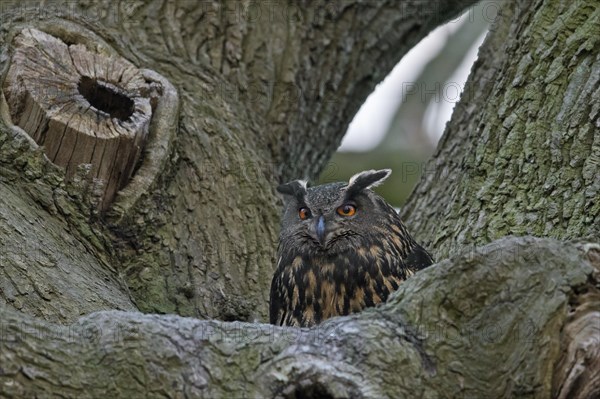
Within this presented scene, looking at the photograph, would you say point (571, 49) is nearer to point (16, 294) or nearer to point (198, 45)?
point (198, 45)

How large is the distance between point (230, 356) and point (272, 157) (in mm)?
2451

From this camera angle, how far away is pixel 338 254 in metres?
4.39

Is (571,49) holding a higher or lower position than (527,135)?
higher

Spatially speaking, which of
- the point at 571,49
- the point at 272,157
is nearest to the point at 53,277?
the point at 272,157

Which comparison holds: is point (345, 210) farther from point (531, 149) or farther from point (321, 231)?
point (531, 149)

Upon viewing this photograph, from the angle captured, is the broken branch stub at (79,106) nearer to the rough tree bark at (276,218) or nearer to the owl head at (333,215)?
the rough tree bark at (276,218)

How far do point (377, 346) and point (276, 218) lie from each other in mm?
2036

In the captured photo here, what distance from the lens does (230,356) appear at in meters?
2.74

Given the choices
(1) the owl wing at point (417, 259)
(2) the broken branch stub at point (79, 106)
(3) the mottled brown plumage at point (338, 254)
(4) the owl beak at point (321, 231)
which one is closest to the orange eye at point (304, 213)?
(3) the mottled brown plumage at point (338, 254)

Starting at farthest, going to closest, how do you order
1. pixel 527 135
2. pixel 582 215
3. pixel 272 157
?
pixel 272 157
pixel 527 135
pixel 582 215

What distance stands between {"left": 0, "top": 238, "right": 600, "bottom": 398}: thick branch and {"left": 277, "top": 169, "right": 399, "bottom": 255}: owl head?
158 centimetres

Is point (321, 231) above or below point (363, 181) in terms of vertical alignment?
below

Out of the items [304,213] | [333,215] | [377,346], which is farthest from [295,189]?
[377,346]

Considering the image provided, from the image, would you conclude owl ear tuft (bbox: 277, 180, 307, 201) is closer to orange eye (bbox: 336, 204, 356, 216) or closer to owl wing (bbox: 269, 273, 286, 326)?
orange eye (bbox: 336, 204, 356, 216)
